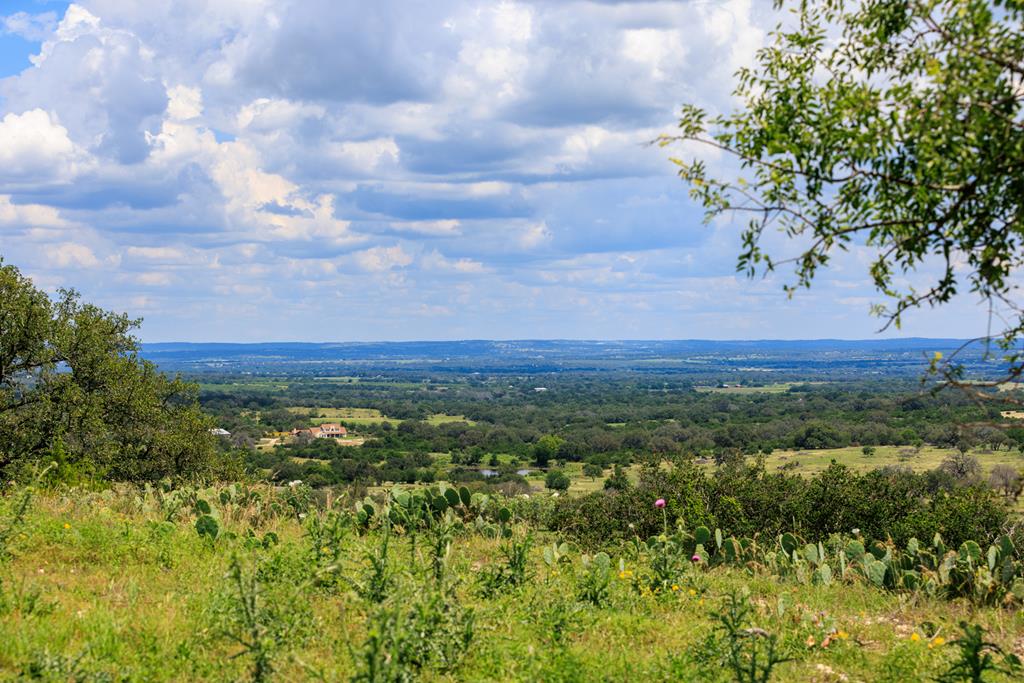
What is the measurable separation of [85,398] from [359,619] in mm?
19032

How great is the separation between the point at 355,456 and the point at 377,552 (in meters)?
62.7

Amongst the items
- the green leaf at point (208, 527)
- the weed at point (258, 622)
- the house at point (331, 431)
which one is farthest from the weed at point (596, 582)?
the house at point (331, 431)

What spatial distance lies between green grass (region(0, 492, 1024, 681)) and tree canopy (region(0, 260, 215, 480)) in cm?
1225

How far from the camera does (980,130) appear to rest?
4355 mm

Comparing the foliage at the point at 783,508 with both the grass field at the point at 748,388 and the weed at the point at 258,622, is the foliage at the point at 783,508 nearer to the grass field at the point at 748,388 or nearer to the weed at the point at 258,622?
the weed at the point at 258,622

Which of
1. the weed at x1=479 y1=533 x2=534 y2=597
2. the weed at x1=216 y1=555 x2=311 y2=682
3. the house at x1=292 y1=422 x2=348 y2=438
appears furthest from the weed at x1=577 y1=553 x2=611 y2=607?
the house at x1=292 y1=422 x2=348 y2=438

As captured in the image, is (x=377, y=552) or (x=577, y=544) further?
(x=577, y=544)

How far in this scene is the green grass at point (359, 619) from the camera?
543 centimetres

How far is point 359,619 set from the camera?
621 centimetres

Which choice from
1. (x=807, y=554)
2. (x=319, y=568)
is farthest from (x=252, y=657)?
(x=807, y=554)

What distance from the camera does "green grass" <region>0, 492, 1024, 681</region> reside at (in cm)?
543

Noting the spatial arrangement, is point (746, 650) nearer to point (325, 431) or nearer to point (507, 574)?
point (507, 574)

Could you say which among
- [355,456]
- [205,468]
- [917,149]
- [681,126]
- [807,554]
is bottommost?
[355,456]

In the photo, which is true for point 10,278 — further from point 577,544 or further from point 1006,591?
point 1006,591
